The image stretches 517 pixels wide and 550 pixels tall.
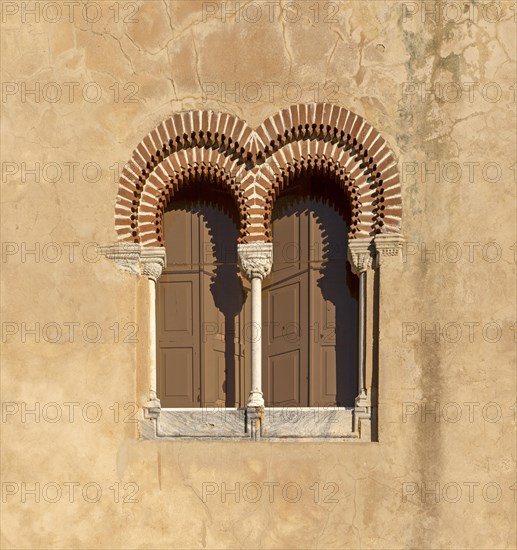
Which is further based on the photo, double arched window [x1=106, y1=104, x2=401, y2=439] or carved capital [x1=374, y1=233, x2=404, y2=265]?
double arched window [x1=106, y1=104, x2=401, y2=439]

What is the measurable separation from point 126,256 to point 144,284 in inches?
10.5

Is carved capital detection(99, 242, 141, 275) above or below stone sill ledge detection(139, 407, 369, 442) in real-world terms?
above

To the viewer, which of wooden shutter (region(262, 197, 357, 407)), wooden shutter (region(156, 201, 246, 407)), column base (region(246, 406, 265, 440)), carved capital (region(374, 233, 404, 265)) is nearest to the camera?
carved capital (region(374, 233, 404, 265))

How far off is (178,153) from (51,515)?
2948mm

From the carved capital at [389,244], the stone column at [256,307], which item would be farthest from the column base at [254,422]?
the carved capital at [389,244]

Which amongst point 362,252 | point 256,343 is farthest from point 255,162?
point 256,343

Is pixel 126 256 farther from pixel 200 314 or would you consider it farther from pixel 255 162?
pixel 255 162

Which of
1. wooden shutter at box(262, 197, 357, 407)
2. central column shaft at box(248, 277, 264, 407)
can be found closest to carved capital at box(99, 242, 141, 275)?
central column shaft at box(248, 277, 264, 407)

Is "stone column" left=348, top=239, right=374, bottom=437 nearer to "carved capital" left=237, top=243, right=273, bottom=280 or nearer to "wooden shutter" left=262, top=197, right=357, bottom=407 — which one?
"wooden shutter" left=262, top=197, right=357, bottom=407

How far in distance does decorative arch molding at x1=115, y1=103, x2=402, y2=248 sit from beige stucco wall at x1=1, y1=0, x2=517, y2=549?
0.40ft

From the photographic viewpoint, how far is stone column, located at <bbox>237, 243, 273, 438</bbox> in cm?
729

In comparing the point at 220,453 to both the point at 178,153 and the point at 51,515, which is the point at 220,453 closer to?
the point at 51,515

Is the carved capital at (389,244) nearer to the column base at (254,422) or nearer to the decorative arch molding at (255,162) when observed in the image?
the decorative arch molding at (255,162)

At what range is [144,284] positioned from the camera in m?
7.50
